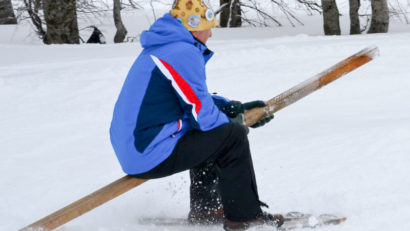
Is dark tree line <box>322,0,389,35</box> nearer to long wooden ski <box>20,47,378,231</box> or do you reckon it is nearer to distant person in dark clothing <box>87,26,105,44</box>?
distant person in dark clothing <box>87,26,105,44</box>

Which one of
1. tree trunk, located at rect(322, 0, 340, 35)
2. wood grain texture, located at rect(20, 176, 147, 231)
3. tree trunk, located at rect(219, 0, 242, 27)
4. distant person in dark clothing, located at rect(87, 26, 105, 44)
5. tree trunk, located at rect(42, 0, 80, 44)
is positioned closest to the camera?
wood grain texture, located at rect(20, 176, 147, 231)

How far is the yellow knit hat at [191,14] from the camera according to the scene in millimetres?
2668

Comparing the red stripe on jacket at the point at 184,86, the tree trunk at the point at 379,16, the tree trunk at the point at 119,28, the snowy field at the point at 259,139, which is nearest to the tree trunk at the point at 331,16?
the tree trunk at the point at 379,16

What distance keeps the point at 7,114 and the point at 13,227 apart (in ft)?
8.53

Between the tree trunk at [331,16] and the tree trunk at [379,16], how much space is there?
0.79 metres

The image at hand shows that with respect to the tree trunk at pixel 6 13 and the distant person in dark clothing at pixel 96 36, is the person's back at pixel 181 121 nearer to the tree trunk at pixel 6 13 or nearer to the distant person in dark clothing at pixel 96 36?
the distant person in dark clothing at pixel 96 36

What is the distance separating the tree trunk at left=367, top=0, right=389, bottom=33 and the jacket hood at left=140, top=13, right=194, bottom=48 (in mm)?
10024

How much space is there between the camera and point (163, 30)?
2545mm

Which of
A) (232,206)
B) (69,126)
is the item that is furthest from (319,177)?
(69,126)

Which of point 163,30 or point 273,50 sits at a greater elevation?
point 163,30

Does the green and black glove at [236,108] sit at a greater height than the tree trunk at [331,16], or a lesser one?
greater

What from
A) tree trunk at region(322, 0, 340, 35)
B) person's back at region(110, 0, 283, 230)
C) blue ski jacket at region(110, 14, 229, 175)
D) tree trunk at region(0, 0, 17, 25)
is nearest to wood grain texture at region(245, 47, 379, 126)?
person's back at region(110, 0, 283, 230)

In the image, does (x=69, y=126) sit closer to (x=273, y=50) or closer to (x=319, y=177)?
(x=319, y=177)

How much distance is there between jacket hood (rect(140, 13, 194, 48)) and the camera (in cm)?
254
